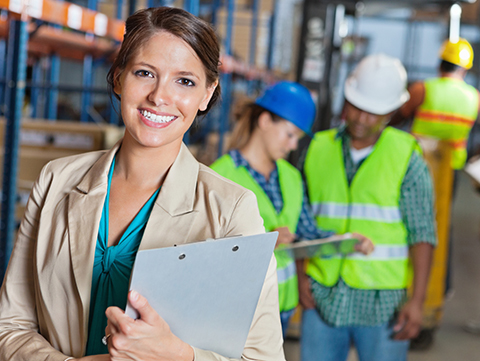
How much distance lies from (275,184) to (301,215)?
285 mm

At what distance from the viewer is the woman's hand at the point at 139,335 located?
3.33ft

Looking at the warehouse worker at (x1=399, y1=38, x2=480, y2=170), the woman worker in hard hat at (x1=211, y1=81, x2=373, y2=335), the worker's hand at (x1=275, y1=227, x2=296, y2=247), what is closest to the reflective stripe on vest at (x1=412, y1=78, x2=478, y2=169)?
the warehouse worker at (x1=399, y1=38, x2=480, y2=170)

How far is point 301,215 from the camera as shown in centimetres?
271

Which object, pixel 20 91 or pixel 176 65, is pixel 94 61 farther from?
pixel 176 65

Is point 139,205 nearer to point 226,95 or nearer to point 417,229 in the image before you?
point 417,229

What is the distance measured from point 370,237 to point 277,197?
55 cm

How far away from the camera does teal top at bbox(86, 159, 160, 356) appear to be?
49.0 inches

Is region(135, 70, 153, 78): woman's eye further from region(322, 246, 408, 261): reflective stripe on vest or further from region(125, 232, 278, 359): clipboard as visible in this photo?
region(322, 246, 408, 261): reflective stripe on vest

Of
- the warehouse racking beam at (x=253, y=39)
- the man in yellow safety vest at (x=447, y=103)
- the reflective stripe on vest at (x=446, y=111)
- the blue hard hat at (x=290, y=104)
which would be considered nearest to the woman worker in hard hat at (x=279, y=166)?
the blue hard hat at (x=290, y=104)

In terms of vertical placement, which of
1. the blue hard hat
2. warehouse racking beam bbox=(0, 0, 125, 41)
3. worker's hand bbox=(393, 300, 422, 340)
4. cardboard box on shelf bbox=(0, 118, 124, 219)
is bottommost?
worker's hand bbox=(393, 300, 422, 340)

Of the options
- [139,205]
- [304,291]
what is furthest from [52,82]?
[139,205]

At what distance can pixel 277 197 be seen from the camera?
2.49 meters

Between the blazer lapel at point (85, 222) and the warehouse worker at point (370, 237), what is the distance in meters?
1.66

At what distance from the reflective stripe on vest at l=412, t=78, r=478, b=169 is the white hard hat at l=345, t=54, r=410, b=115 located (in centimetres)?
199
